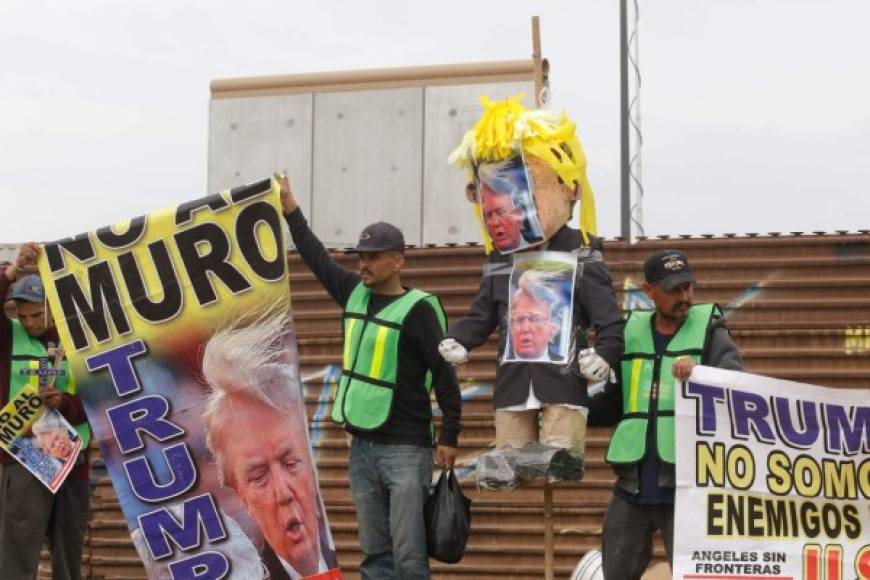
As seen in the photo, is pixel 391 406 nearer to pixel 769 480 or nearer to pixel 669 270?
pixel 669 270

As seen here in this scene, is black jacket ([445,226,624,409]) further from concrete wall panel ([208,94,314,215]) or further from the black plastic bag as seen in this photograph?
concrete wall panel ([208,94,314,215])

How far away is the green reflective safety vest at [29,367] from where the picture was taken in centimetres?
751

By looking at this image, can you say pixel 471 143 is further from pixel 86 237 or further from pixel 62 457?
pixel 62 457

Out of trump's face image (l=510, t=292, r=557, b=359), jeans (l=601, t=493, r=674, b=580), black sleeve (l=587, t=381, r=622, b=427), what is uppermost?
trump's face image (l=510, t=292, r=557, b=359)

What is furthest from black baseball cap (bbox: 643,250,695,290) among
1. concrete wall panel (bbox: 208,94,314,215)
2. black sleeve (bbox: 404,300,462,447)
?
concrete wall panel (bbox: 208,94,314,215)

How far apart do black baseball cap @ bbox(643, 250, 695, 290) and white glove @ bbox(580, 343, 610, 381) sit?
442 mm

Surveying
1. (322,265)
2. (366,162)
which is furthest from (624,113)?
(322,265)

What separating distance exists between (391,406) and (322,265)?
0.94 m

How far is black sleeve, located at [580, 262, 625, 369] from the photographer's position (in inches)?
244

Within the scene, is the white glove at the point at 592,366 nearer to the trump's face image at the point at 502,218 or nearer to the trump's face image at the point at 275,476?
the trump's face image at the point at 502,218

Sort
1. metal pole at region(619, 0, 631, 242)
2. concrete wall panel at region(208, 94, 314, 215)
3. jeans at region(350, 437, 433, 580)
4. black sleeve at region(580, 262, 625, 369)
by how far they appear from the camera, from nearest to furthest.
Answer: black sleeve at region(580, 262, 625, 369)
jeans at region(350, 437, 433, 580)
concrete wall panel at region(208, 94, 314, 215)
metal pole at region(619, 0, 631, 242)

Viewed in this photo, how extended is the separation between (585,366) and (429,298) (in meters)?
1.01

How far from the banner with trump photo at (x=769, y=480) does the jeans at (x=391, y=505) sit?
1.19 meters

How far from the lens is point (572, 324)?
250 inches
